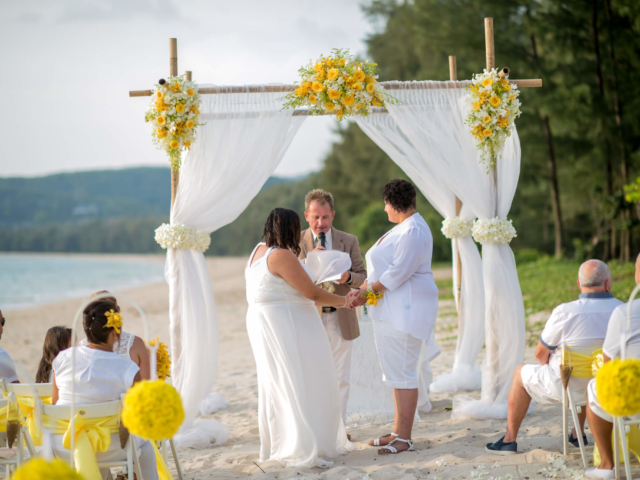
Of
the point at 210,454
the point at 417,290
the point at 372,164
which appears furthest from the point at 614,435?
the point at 372,164

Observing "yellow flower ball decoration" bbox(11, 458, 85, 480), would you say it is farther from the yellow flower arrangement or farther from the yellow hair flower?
the yellow flower arrangement

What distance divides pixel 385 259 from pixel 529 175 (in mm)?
17507

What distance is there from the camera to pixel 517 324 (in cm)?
507

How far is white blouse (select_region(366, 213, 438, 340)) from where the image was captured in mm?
4129

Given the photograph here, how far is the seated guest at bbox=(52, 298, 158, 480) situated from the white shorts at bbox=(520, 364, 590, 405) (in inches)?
97.3

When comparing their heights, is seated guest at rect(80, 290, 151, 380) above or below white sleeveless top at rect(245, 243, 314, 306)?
below

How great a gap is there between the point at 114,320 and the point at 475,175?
3.39 metres

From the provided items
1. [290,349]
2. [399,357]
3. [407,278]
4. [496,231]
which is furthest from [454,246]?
[290,349]

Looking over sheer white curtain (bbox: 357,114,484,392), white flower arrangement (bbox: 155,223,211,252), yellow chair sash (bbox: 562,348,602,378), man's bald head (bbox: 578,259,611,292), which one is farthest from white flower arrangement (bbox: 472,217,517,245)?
white flower arrangement (bbox: 155,223,211,252)

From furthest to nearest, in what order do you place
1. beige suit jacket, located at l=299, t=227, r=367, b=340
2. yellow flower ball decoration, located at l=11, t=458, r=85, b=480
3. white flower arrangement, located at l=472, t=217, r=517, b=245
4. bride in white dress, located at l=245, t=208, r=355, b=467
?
A: white flower arrangement, located at l=472, t=217, r=517, b=245, beige suit jacket, located at l=299, t=227, r=367, b=340, bride in white dress, located at l=245, t=208, r=355, b=467, yellow flower ball decoration, located at l=11, t=458, r=85, b=480

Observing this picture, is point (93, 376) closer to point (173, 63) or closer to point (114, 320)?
point (114, 320)

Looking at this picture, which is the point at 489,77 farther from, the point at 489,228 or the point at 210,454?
the point at 210,454

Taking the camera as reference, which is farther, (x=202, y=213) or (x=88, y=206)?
(x=88, y=206)

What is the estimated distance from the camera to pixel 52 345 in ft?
12.2
